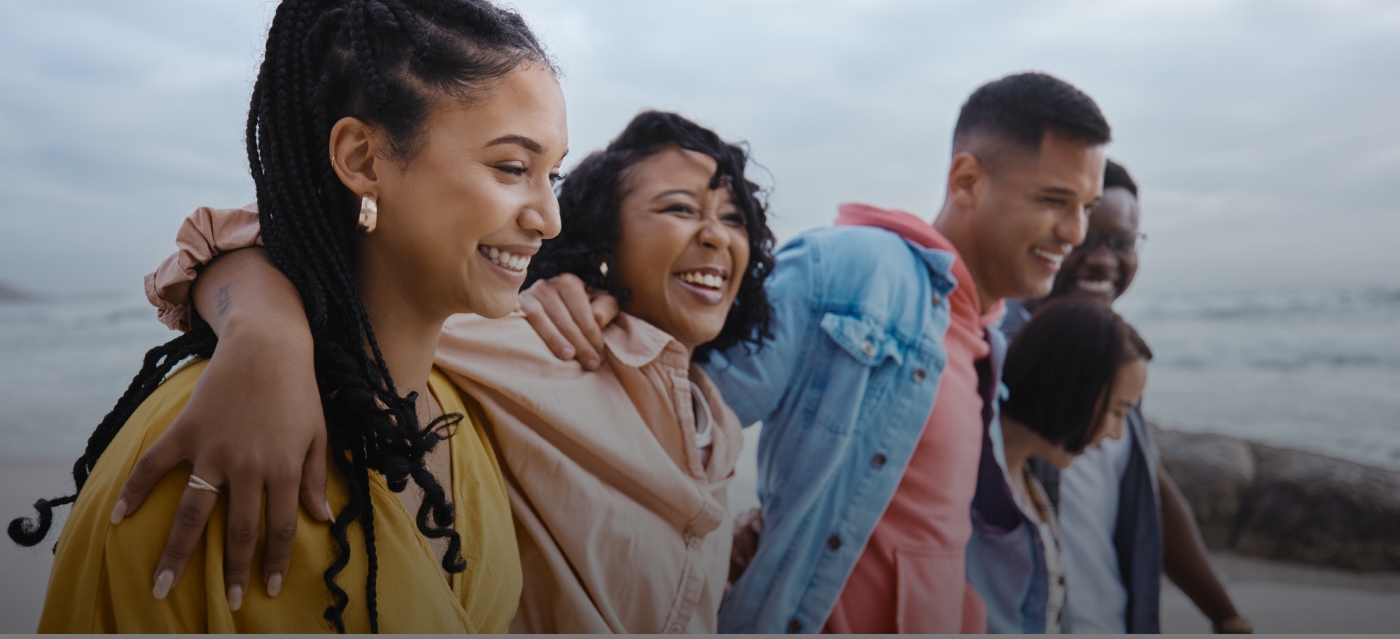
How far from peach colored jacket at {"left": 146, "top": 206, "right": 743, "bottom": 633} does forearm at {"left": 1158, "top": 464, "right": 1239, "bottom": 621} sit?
1781mm

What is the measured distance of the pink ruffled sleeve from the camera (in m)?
1.02

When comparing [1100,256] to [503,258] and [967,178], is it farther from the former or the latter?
[503,258]

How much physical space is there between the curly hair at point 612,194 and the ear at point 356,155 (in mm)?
473

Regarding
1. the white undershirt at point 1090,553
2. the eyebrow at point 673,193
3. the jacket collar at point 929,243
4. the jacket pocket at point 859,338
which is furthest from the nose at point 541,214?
the white undershirt at point 1090,553

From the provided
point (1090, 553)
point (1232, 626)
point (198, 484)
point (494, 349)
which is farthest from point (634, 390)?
point (1232, 626)

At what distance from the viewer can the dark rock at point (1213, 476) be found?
3.56 m

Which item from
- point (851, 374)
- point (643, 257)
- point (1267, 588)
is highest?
point (643, 257)

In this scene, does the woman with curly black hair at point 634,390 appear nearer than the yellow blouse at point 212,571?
No

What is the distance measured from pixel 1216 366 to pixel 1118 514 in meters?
4.49

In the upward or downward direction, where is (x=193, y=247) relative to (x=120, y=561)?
upward

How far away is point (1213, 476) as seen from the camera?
3664mm

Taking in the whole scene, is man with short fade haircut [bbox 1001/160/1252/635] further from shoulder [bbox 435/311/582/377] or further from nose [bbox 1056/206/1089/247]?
shoulder [bbox 435/311/582/377]

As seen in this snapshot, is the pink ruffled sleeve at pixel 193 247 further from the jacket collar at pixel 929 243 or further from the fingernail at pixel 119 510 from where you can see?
the jacket collar at pixel 929 243

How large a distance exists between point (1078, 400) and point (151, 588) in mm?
2114
